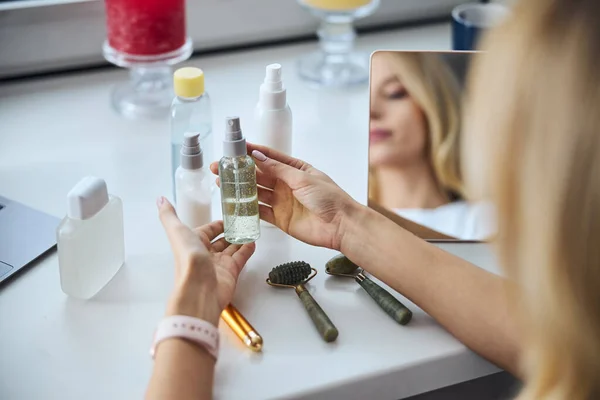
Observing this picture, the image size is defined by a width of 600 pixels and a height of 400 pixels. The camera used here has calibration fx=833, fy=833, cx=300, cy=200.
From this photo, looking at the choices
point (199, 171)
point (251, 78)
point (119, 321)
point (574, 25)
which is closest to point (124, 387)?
point (119, 321)

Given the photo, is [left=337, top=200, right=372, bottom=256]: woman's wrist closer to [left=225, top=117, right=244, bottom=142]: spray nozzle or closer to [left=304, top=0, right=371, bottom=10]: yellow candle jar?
[left=225, top=117, right=244, bottom=142]: spray nozzle

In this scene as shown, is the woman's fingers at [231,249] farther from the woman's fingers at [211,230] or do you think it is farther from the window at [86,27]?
the window at [86,27]

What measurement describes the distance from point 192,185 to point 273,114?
14 cm

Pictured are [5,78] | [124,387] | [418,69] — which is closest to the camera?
[124,387]

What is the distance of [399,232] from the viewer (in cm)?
90

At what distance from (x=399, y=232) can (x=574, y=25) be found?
35cm

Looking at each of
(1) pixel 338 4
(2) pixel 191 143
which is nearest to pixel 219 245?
(2) pixel 191 143

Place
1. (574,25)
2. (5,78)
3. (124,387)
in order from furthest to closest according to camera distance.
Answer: (5,78) → (124,387) → (574,25)

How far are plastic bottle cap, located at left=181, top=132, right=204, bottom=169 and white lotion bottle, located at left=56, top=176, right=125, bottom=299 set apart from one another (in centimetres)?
9

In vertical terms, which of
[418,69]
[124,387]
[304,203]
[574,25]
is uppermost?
[574,25]

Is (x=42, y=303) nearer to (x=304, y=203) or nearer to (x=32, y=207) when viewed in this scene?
(x=32, y=207)

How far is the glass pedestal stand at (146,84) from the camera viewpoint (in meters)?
1.21

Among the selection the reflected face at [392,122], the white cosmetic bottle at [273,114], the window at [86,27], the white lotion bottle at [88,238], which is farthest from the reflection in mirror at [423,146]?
the window at [86,27]

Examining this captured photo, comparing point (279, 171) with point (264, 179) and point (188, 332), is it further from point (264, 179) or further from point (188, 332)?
point (188, 332)
